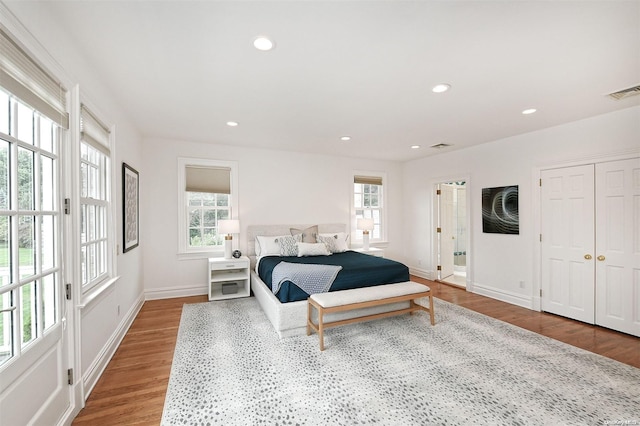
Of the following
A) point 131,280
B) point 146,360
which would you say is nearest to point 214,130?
point 131,280

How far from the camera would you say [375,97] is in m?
2.84

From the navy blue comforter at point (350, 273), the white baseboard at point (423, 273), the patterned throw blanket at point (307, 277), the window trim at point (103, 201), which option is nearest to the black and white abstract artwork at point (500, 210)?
the white baseboard at point (423, 273)

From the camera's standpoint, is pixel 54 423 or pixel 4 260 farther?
pixel 54 423

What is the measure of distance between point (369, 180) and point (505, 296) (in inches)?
126

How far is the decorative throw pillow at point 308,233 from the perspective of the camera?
4.98 m

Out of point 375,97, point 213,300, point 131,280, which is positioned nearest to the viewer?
point 375,97

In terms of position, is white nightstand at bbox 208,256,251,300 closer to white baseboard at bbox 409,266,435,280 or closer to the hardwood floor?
the hardwood floor

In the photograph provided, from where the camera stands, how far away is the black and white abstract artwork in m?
4.22

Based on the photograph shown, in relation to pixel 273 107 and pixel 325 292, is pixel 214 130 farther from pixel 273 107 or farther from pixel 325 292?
pixel 325 292

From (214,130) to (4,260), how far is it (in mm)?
3003

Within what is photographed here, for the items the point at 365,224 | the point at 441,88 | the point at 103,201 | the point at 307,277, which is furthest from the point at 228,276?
the point at 441,88

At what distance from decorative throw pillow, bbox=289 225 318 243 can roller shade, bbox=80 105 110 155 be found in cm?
306

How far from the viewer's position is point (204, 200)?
477cm

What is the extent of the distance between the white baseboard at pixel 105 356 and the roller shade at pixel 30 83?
1833mm
